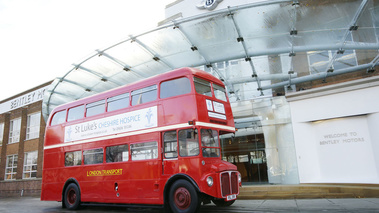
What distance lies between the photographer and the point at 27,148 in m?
23.0

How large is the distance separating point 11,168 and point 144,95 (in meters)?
22.0

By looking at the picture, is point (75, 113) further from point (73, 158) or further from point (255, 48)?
point (255, 48)

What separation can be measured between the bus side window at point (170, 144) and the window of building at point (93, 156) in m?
2.87

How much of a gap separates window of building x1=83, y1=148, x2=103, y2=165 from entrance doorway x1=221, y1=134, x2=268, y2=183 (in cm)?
713

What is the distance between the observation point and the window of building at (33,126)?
22.8 meters

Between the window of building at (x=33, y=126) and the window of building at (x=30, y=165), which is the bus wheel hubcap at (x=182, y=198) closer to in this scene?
the window of building at (x=30, y=165)

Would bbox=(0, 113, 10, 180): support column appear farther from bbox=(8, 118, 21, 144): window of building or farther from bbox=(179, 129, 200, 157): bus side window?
bbox=(179, 129, 200, 157): bus side window

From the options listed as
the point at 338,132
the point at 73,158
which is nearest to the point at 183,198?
the point at 73,158

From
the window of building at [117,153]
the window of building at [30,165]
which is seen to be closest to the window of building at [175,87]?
the window of building at [117,153]

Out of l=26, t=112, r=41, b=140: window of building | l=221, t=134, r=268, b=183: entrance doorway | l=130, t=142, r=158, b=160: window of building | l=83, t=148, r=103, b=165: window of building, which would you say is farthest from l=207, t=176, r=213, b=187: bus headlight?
l=26, t=112, r=41, b=140: window of building

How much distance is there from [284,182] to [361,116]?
444 centimetres

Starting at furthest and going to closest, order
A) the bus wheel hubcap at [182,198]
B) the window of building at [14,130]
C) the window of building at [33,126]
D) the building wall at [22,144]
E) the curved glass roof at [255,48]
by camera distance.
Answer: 1. the window of building at [14,130]
2. the window of building at [33,126]
3. the building wall at [22,144]
4. the curved glass roof at [255,48]
5. the bus wheel hubcap at [182,198]

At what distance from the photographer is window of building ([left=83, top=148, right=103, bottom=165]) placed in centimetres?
946

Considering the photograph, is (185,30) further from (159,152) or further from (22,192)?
(22,192)
